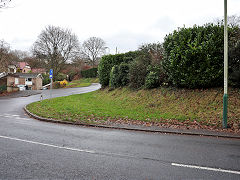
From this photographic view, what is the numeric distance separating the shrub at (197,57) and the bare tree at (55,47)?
37782 millimetres

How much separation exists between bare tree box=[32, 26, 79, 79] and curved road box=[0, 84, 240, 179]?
132 feet

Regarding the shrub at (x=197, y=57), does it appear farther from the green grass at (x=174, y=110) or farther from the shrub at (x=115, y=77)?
the shrub at (x=115, y=77)

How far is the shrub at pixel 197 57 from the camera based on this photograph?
10.6m

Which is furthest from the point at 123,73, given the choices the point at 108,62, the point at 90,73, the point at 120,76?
the point at 90,73

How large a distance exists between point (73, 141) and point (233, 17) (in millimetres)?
34223

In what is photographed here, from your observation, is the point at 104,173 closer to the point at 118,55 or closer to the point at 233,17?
the point at 118,55

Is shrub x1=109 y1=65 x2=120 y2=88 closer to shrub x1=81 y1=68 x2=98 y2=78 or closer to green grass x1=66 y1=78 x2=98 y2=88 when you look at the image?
green grass x1=66 y1=78 x2=98 y2=88

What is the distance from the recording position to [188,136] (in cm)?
681

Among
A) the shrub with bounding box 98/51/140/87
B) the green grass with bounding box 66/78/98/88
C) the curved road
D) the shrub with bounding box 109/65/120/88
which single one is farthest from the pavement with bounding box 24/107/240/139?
the green grass with bounding box 66/78/98/88

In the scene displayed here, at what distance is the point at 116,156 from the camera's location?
15.6 ft

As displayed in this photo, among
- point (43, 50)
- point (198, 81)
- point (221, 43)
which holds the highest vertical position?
point (43, 50)

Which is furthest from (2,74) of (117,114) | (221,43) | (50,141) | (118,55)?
(221,43)

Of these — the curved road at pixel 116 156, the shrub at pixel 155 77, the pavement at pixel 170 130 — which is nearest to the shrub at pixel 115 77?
the shrub at pixel 155 77

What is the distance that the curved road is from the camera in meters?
3.77
